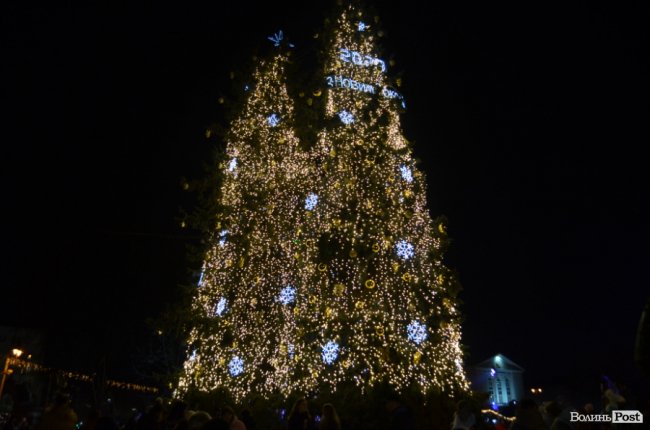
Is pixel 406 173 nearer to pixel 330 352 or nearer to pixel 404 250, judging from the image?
pixel 404 250

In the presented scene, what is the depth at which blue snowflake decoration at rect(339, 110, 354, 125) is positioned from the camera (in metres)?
12.7

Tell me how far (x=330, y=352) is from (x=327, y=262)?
6.91 feet

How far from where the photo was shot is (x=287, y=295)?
11016 millimetres

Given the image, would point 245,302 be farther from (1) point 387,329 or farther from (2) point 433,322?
(2) point 433,322

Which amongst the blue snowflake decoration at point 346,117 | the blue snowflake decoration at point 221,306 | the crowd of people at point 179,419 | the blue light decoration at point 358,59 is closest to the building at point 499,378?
the blue light decoration at point 358,59

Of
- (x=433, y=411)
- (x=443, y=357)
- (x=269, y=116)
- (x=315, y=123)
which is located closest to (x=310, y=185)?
(x=315, y=123)

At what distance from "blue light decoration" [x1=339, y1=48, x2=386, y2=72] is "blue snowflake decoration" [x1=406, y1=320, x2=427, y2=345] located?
25.6 feet

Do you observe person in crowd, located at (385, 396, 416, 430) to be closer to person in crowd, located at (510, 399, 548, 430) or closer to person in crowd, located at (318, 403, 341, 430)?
person in crowd, located at (318, 403, 341, 430)

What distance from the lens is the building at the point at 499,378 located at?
54.8 metres

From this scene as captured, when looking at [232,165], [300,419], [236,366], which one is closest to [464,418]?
[300,419]

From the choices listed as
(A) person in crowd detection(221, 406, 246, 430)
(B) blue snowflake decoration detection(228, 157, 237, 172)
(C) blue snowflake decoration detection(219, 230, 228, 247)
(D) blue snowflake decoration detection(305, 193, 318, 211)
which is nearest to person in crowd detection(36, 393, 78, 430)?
(A) person in crowd detection(221, 406, 246, 430)

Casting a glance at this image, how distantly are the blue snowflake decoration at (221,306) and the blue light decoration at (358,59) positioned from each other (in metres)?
7.85

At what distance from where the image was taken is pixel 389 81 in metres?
13.9

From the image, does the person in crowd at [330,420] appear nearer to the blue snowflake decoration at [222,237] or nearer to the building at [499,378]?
the blue snowflake decoration at [222,237]
